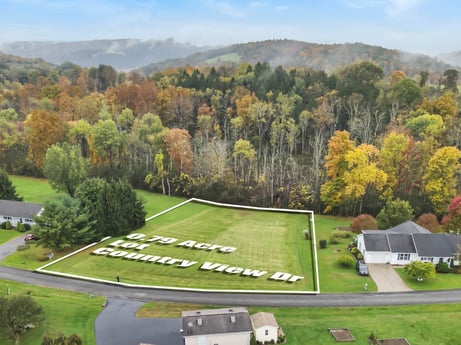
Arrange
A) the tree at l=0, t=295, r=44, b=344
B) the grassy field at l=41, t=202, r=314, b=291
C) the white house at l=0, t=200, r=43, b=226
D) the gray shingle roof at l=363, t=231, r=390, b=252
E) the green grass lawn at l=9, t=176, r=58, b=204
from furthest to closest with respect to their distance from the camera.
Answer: the green grass lawn at l=9, t=176, r=58, b=204 → the white house at l=0, t=200, r=43, b=226 → the gray shingle roof at l=363, t=231, r=390, b=252 → the grassy field at l=41, t=202, r=314, b=291 → the tree at l=0, t=295, r=44, b=344

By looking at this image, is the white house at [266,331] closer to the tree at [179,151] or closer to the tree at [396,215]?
the tree at [396,215]

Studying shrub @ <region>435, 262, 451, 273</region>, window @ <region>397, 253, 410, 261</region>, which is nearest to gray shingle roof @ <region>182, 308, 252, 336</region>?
window @ <region>397, 253, 410, 261</region>

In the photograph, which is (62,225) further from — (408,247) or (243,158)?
(408,247)

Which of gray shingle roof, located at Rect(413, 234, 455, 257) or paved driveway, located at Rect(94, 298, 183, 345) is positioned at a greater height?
gray shingle roof, located at Rect(413, 234, 455, 257)

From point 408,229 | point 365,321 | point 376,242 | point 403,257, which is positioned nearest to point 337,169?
point 408,229

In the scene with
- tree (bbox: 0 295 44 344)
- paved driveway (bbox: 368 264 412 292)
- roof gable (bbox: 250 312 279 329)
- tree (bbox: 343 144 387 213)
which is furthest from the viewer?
tree (bbox: 343 144 387 213)

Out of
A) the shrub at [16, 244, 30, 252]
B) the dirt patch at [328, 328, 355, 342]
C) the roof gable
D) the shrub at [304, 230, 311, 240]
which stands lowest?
the dirt patch at [328, 328, 355, 342]

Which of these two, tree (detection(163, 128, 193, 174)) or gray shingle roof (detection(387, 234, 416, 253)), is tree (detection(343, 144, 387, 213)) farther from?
tree (detection(163, 128, 193, 174))
